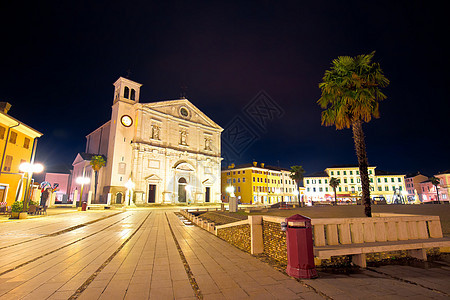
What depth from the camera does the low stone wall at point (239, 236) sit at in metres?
7.01

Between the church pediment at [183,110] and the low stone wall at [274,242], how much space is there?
41307mm

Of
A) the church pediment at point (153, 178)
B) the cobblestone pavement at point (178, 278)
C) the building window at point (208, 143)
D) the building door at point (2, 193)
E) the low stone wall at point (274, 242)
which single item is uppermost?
the building window at point (208, 143)

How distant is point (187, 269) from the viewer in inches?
197

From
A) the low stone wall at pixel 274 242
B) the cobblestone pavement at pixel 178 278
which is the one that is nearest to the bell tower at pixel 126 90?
the cobblestone pavement at pixel 178 278

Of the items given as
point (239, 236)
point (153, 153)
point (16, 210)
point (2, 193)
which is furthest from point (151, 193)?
point (239, 236)

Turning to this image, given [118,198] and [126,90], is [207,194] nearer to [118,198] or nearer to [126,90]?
[118,198]

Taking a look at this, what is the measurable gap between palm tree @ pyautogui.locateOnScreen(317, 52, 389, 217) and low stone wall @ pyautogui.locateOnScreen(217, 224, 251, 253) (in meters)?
6.35

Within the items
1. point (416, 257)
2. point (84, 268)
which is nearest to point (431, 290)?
point (416, 257)

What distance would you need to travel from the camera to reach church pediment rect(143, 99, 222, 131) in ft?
148

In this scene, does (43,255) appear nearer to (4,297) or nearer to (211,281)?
(4,297)

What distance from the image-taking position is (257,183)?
2427 inches

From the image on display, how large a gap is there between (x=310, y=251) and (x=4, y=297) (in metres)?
5.32

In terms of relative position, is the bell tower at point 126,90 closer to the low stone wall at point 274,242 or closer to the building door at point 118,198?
the building door at point 118,198

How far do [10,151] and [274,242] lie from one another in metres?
28.5
